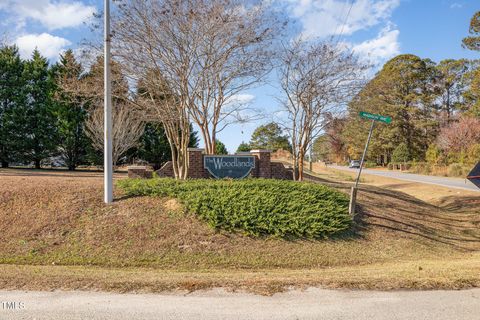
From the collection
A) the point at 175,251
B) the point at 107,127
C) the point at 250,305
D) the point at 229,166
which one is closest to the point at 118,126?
the point at 229,166

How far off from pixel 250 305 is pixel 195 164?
8.71 metres

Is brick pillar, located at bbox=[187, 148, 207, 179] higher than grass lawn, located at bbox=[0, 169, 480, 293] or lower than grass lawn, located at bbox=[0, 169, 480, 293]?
higher

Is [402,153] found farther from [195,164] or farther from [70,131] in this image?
[195,164]

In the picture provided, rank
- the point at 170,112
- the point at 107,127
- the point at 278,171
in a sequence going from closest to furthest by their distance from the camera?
the point at 107,127 → the point at 170,112 → the point at 278,171

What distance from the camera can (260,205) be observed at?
9367mm

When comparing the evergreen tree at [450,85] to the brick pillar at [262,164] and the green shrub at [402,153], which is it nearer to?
the green shrub at [402,153]

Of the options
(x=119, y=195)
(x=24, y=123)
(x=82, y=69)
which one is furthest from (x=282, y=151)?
(x=119, y=195)

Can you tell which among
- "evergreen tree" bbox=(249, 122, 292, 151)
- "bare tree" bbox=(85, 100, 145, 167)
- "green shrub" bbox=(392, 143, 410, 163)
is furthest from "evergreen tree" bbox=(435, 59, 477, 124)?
"bare tree" bbox=(85, 100, 145, 167)

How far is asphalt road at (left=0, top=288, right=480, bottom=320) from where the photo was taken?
13.2 ft

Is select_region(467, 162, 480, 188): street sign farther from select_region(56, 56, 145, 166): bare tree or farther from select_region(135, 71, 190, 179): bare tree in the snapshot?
select_region(56, 56, 145, 166): bare tree

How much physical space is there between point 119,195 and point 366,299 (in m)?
7.32

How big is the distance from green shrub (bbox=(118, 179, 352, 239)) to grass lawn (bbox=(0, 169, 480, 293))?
250 mm

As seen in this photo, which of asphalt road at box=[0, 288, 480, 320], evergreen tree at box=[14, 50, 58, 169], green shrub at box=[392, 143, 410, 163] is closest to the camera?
asphalt road at box=[0, 288, 480, 320]

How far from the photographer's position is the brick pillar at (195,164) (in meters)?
12.7
